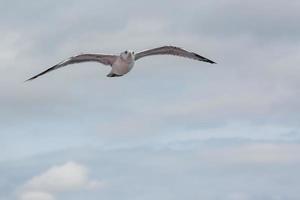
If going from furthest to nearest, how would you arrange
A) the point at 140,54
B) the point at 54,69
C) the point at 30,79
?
1. the point at 140,54
2. the point at 54,69
3. the point at 30,79

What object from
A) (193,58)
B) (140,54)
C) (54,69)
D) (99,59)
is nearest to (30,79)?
(54,69)

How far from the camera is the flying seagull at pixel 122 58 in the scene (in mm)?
65562

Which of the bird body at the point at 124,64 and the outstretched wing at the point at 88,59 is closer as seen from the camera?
the bird body at the point at 124,64

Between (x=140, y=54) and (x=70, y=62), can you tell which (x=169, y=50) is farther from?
(x=70, y=62)

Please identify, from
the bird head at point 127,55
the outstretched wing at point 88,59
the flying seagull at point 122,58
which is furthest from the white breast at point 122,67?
the outstretched wing at point 88,59

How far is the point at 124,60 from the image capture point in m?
65.6

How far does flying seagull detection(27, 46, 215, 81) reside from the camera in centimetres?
6556

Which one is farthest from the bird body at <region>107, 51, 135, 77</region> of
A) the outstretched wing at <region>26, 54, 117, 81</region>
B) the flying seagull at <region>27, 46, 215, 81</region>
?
the outstretched wing at <region>26, 54, 117, 81</region>

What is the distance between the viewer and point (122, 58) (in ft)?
216

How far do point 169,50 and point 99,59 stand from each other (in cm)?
955

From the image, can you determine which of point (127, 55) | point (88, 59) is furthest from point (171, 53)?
point (127, 55)

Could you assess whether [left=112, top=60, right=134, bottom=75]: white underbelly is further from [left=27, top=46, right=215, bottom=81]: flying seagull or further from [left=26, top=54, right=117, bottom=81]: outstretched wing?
[left=26, top=54, right=117, bottom=81]: outstretched wing

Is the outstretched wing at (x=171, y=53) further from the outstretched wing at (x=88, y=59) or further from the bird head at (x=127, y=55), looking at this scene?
the bird head at (x=127, y=55)

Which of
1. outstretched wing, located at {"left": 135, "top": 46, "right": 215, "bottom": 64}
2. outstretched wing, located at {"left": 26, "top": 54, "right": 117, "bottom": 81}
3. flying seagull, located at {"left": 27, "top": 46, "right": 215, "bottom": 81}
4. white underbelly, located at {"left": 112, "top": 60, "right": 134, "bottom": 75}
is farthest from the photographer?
outstretched wing, located at {"left": 135, "top": 46, "right": 215, "bottom": 64}
